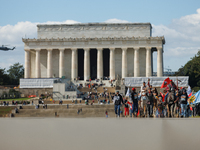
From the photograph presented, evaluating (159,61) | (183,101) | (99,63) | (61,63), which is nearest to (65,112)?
(183,101)

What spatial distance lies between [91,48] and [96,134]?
84.9 metres

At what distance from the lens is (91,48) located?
316 feet

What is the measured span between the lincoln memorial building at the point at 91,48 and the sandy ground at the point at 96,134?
269 ft

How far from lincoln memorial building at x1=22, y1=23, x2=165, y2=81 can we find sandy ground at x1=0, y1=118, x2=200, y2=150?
81868 mm

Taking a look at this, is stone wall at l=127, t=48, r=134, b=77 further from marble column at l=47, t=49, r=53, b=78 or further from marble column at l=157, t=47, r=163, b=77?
marble column at l=47, t=49, r=53, b=78

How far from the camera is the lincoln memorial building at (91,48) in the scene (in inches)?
3735

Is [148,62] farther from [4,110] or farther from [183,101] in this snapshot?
[183,101]

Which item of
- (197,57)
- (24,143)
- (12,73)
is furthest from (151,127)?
(12,73)

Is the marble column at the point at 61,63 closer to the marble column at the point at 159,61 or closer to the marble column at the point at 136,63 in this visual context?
the marble column at the point at 136,63

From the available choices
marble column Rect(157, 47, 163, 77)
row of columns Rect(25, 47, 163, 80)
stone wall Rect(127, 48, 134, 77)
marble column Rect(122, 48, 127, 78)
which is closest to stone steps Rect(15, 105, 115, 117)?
row of columns Rect(25, 47, 163, 80)

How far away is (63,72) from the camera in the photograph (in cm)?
9644

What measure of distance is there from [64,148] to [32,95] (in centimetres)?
7421

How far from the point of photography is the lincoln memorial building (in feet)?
311

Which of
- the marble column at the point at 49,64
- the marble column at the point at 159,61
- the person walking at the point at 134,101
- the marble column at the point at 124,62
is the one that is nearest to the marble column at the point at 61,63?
the marble column at the point at 49,64
